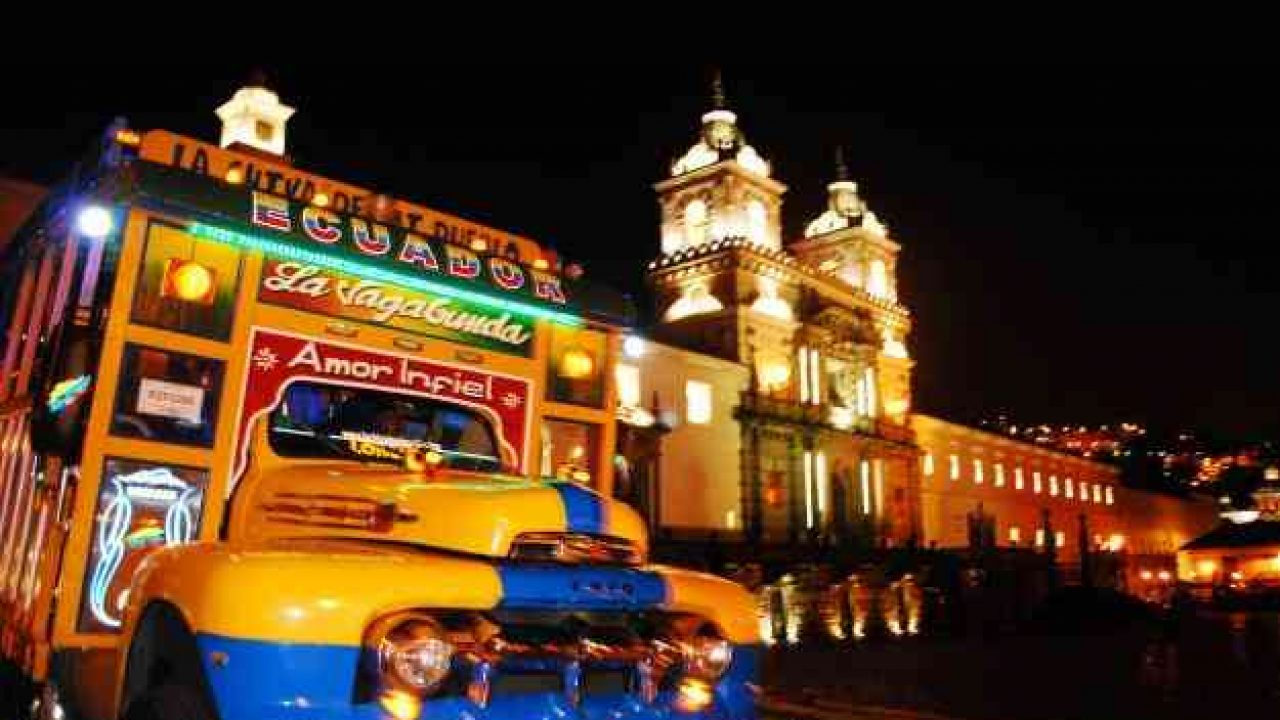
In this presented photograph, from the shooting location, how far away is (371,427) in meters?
5.29

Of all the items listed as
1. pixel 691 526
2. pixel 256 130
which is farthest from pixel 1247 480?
pixel 256 130

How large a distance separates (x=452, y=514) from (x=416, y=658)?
815 millimetres

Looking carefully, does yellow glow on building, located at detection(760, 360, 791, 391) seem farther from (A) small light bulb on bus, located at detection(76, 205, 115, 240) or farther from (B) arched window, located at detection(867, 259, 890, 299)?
(A) small light bulb on bus, located at detection(76, 205, 115, 240)

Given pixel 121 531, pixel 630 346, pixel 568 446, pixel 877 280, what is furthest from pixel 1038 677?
pixel 877 280

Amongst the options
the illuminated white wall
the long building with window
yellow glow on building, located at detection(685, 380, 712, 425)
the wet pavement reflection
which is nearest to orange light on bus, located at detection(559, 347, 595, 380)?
the wet pavement reflection

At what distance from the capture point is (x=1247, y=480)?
4215 inches

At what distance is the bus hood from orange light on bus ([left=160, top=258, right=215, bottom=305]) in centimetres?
105

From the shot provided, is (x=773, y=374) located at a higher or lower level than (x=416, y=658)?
higher

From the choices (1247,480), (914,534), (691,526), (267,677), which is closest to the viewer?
(267,677)

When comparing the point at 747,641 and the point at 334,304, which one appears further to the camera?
the point at 334,304

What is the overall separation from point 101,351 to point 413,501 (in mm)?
1791

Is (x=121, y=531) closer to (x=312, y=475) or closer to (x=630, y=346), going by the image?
(x=312, y=475)

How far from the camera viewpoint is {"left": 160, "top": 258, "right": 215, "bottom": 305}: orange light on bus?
15.4 feet

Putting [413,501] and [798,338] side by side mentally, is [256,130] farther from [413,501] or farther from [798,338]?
[413,501]
